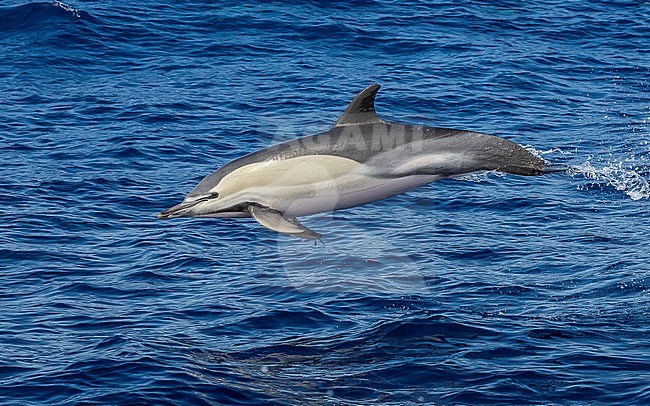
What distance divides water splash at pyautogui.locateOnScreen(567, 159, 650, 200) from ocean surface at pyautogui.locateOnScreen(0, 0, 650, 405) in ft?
0.25

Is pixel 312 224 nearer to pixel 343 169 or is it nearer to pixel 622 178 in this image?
pixel 622 178

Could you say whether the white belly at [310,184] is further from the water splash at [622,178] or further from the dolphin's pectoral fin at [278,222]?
the water splash at [622,178]

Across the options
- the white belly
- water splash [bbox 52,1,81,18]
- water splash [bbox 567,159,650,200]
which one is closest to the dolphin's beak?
the white belly

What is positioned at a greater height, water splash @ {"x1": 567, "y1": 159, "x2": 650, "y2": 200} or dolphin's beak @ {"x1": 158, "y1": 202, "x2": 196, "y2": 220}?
dolphin's beak @ {"x1": 158, "y1": 202, "x2": 196, "y2": 220}

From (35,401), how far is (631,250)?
429 inches

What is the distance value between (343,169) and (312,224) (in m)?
10.3

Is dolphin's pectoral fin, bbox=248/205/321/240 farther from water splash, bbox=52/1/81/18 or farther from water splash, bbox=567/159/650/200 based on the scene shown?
water splash, bbox=52/1/81/18

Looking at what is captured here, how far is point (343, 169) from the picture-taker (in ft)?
40.1

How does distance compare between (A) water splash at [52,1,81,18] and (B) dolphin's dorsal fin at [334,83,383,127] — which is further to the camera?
(A) water splash at [52,1,81,18]

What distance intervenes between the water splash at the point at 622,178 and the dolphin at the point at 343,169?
41.6 feet

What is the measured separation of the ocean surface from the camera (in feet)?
52.7

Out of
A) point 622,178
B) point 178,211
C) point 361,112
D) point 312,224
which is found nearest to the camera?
point 178,211

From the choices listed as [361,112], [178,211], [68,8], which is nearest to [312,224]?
[361,112]

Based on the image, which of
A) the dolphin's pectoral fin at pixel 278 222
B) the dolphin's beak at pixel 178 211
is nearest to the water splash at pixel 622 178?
the dolphin's pectoral fin at pixel 278 222
